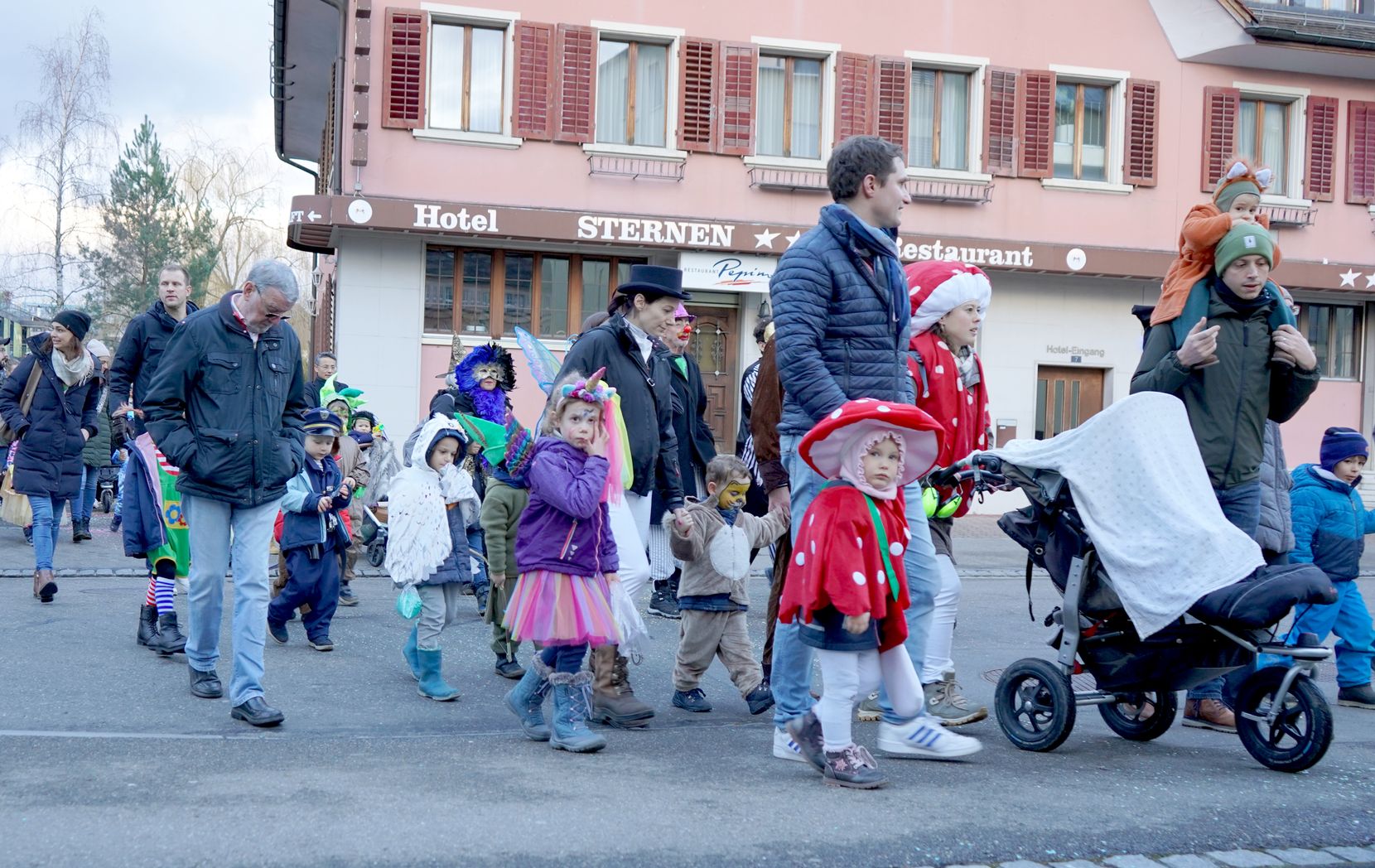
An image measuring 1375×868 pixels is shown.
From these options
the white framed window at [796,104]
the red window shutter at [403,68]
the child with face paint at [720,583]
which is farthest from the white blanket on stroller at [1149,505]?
the white framed window at [796,104]

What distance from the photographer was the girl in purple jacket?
5.82 m

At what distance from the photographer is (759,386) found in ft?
24.7

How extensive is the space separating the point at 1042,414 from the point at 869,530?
1959cm

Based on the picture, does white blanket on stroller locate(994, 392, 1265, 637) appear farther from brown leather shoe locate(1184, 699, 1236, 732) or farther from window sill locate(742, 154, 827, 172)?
window sill locate(742, 154, 827, 172)

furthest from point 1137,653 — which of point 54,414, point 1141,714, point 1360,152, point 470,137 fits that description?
point 1360,152

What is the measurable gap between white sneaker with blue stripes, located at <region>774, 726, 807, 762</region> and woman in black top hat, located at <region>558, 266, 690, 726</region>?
93cm

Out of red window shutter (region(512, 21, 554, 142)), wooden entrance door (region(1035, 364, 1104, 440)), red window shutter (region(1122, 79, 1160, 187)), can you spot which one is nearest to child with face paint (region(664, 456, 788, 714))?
red window shutter (region(512, 21, 554, 142))

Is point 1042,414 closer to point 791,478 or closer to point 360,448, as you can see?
point 360,448

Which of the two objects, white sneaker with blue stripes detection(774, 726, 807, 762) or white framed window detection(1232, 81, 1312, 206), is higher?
white framed window detection(1232, 81, 1312, 206)

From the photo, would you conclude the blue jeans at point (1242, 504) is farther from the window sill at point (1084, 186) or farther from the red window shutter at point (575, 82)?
the window sill at point (1084, 186)

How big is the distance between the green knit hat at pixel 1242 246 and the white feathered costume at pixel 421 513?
3.85 meters

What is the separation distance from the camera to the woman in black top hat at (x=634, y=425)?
6.56 metres

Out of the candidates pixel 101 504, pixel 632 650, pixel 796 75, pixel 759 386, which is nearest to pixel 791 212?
pixel 796 75

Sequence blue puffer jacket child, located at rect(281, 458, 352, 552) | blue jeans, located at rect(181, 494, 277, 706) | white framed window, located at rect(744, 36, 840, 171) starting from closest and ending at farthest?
1. blue jeans, located at rect(181, 494, 277, 706)
2. blue puffer jacket child, located at rect(281, 458, 352, 552)
3. white framed window, located at rect(744, 36, 840, 171)
